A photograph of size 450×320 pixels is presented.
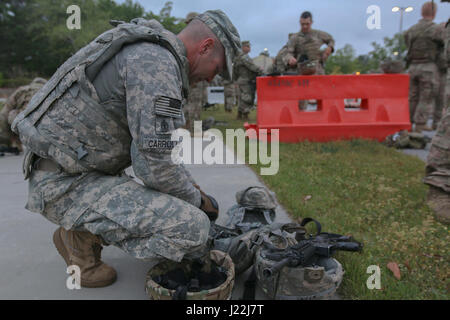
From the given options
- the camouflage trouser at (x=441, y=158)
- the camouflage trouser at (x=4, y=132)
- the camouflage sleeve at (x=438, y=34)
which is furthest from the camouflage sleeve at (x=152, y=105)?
the camouflage sleeve at (x=438, y=34)

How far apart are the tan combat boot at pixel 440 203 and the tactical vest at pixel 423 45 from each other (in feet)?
15.1

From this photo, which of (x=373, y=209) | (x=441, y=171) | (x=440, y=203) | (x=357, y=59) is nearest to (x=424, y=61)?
(x=441, y=171)

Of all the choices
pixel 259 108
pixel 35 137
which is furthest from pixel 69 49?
pixel 35 137

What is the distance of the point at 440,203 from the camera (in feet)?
8.97

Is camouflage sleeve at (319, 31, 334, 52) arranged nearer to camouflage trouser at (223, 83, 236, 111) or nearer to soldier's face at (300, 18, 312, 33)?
soldier's face at (300, 18, 312, 33)

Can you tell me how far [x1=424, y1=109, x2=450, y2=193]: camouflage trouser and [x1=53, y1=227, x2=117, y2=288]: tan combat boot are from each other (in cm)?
251

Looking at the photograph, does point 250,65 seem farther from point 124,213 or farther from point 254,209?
point 124,213

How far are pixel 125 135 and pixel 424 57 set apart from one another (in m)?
6.50

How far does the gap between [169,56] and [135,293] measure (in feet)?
3.97

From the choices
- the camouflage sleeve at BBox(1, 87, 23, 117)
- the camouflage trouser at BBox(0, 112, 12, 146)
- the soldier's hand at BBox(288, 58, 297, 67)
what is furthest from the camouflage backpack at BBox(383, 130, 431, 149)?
the camouflage trouser at BBox(0, 112, 12, 146)

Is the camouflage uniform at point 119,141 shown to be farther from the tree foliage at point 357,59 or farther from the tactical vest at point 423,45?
the tree foliage at point 357,59

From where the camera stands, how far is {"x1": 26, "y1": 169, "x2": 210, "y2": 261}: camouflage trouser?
1.65 m

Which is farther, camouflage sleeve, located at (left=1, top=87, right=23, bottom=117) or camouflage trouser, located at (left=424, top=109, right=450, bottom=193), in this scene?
camouflage sleeve, located at (left=1, top=87, right=23, bottom=117)

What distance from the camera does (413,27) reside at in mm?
6582
